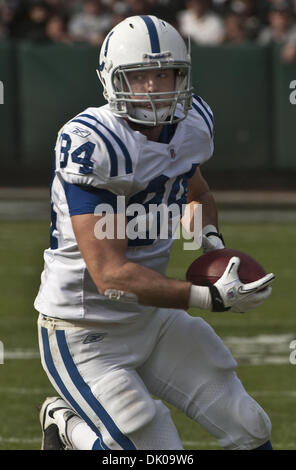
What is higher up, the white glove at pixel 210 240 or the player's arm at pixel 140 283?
the player's arm at pixel 140 283

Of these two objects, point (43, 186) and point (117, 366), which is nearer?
point (117, 366)

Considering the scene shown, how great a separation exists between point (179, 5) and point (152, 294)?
1215 centimetres

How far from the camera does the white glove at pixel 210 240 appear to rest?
4.00 meters

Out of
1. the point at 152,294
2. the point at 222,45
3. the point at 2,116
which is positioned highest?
the point at 152,294

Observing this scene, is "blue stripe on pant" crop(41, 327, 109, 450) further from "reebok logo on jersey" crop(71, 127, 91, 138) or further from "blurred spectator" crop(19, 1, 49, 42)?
"blurred spectator" crop(19, 1, 49, 42)

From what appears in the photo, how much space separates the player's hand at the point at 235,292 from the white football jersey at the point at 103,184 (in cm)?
35

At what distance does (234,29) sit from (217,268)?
12.1 metres

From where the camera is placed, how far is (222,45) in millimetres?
15484

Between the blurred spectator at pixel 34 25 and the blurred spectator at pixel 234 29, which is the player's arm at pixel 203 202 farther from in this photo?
the blurred spectator at pixel 34 25

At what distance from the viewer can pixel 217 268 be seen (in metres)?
3.64

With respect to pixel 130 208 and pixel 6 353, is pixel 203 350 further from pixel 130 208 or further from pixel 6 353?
pixel 6 353

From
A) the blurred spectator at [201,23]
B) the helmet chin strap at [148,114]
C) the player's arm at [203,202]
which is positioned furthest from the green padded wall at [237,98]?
the helmet chin strap at [148,114]
